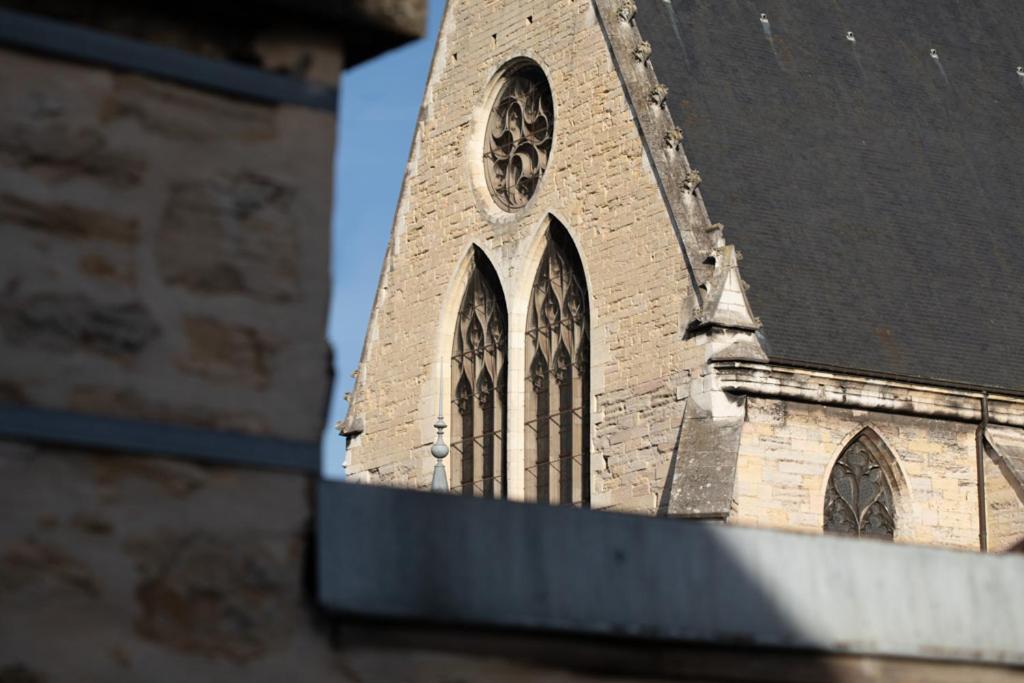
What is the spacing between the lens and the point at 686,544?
352 cm

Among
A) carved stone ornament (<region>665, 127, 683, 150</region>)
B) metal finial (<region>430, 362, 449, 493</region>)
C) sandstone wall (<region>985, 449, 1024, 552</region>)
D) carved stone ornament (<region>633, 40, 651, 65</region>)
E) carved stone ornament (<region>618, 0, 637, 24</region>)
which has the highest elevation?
carved stone ornament (<region>618, 0, 637, 24</region>)

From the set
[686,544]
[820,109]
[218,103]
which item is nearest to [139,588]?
[218,103]

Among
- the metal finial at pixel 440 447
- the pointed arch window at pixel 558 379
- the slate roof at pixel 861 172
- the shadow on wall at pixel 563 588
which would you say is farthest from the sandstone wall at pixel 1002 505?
the shadow on wall at pixel 563 588

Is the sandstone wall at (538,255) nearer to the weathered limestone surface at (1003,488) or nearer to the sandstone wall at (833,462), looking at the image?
the sandstone wall at (833,462)

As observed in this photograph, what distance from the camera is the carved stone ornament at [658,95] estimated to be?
1795 cm

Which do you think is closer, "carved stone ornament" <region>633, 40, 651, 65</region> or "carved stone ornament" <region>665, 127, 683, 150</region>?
"carved stone ornament" <region>665, 127, 683, 150</region>

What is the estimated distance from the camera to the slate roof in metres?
18.1

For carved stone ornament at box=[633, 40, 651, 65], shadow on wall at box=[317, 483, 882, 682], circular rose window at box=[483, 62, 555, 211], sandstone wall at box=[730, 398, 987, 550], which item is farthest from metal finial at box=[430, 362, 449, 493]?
shadow on wall at box=[317, 483, 882, 682]

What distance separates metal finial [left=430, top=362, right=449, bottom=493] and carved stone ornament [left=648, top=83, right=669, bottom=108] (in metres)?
4.07

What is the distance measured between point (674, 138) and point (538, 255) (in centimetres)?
247

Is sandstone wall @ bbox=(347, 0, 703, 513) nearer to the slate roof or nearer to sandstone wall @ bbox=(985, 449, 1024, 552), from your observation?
the slate roof

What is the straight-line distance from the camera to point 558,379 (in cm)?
1917

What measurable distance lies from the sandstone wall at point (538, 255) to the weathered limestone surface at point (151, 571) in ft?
45.5

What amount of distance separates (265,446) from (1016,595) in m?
1.72
